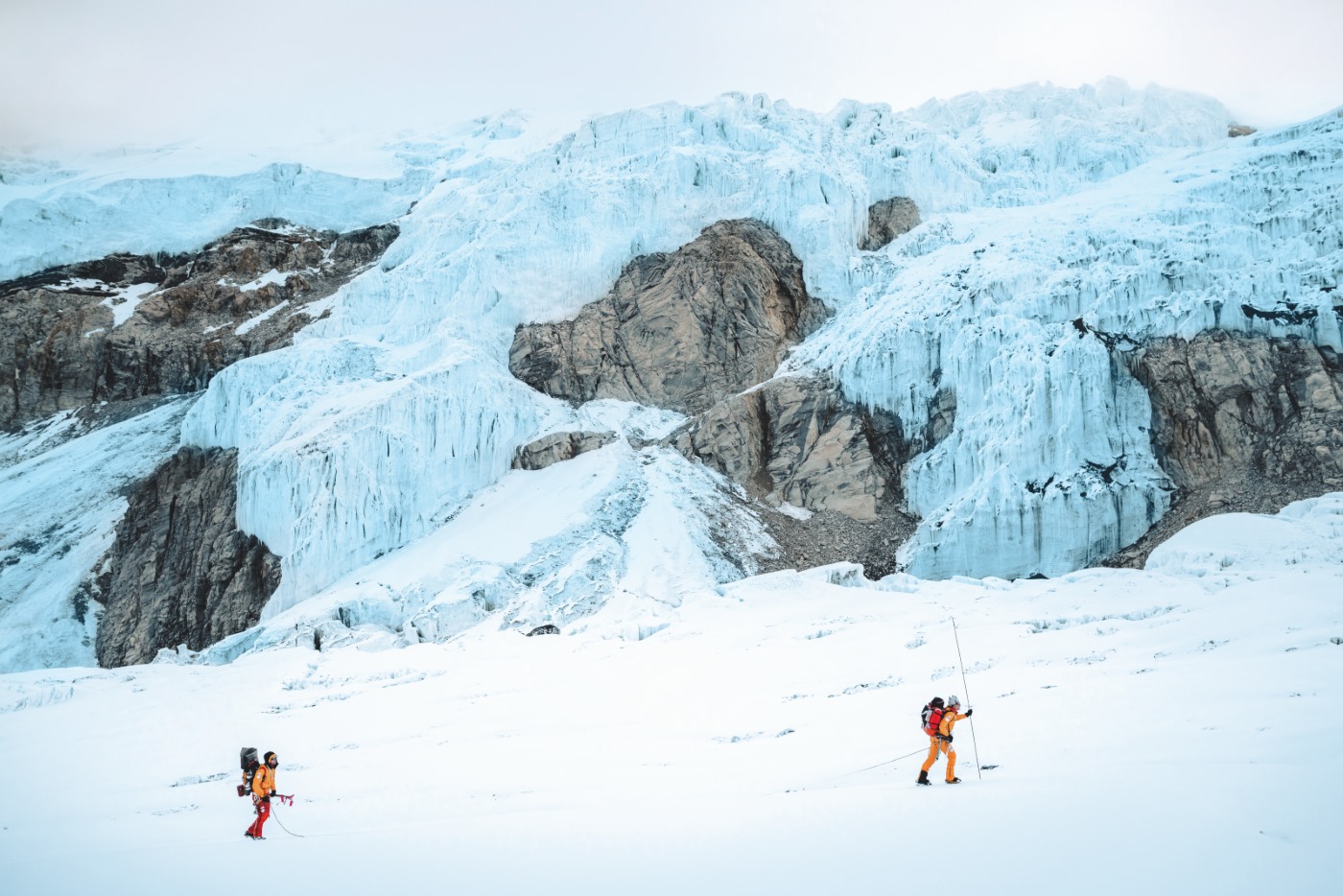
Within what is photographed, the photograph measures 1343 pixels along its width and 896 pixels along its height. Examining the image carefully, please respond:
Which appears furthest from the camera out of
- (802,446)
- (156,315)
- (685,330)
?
(156,315)

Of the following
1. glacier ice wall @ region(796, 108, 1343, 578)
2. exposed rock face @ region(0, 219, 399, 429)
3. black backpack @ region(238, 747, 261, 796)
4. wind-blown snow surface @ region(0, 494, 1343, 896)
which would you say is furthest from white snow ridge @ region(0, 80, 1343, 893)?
exposed rock face @ region(0, 219, 399, 429)

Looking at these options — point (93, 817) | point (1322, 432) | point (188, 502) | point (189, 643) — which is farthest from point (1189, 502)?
point (188, 502)

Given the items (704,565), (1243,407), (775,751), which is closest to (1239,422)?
(1243,407)

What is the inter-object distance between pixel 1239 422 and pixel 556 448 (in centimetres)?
2934

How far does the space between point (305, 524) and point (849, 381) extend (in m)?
26.5

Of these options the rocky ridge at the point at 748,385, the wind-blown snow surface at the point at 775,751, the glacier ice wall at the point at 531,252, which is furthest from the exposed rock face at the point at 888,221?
the wind-blown snow surface at the point at 775,751

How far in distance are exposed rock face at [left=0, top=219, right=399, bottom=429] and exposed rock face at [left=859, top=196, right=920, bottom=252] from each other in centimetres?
3569

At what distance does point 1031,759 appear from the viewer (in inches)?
340

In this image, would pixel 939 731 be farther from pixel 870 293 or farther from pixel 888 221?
pixel 888 221

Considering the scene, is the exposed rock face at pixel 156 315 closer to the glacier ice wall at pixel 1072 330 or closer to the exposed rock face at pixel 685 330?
Result: the exposed rock face at pixel 685 330

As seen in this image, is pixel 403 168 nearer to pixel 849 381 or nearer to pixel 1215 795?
pixel 849 381

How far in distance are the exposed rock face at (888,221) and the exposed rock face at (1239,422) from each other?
2177 cm

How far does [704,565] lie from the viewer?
34.2 m

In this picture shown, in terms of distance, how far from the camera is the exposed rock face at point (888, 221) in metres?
54.3
